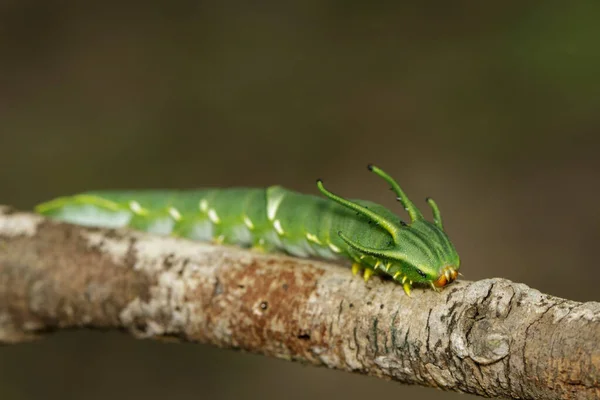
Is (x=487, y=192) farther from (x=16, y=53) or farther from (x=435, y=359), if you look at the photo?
(x=16, y=53)

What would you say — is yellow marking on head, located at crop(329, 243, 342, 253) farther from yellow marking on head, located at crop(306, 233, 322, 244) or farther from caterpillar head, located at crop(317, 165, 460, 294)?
caterpillar head, located at crop(317, 165, 460, 294)

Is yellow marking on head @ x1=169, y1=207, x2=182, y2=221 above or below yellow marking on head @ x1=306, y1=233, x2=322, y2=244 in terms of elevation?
below

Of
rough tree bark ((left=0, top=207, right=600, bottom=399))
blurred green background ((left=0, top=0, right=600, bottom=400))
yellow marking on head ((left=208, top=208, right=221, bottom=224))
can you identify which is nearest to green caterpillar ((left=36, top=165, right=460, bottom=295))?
yellow marking on head ((left=208, top=208, right=221, bottom=224))

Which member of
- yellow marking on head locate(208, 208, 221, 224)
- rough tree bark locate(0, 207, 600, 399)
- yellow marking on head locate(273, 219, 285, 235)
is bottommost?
rough tree bark locate(0, 207, 600, 399)

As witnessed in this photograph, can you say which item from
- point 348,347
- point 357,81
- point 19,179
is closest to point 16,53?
point 19,179

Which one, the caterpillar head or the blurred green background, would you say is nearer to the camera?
the caterpillar head

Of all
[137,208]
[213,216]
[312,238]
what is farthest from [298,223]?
A: [137,208]
